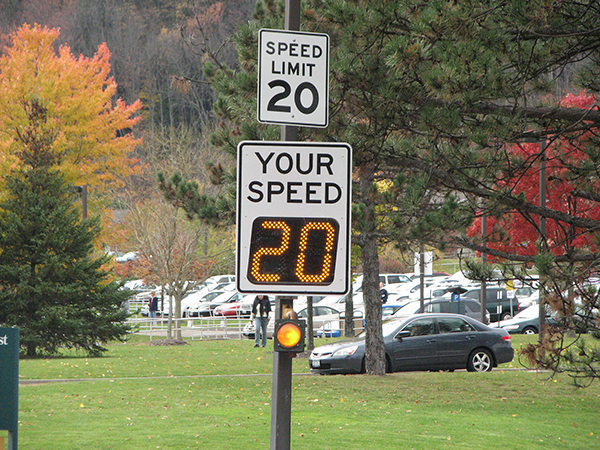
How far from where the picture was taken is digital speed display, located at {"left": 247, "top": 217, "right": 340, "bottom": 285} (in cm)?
503

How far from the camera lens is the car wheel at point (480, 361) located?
63.3ft

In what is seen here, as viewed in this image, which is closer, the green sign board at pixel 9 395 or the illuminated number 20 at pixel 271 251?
the illuminated number 20 at pixel 271 251

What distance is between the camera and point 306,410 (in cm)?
1252

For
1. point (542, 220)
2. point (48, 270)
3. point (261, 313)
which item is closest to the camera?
point (542, 220)

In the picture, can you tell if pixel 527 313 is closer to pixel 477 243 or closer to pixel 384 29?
pixel 477 243

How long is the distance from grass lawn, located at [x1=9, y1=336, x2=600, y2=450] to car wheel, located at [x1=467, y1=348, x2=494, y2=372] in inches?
13.1

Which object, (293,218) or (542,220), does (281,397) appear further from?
(542,220)

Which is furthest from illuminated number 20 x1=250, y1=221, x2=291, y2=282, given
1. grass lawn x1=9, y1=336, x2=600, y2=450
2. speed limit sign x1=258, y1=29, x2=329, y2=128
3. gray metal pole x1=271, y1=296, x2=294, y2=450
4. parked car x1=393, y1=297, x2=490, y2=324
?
parked car x1=393, y1=297, x2=490, y2=324

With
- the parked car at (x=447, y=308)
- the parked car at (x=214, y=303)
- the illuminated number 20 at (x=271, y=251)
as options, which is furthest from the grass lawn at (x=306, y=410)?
the parked car at (x=214, y=303)

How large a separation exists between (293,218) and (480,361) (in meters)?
15.3

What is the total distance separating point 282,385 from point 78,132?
25.7 m

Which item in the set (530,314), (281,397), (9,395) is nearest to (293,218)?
(281,397)

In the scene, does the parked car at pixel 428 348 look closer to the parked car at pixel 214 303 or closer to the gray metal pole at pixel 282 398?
the gray metal pole at pixel 282 398

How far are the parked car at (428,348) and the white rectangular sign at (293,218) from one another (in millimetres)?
13457
